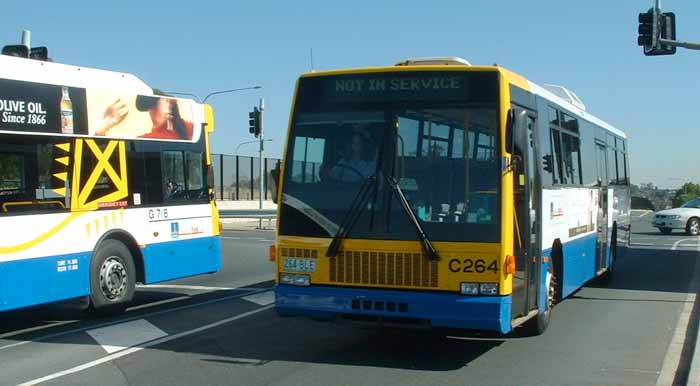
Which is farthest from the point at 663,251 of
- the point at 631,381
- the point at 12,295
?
the point at 12,295

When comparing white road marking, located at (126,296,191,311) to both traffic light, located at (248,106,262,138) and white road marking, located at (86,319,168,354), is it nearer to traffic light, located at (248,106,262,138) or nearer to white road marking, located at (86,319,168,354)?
white road marking, located at (86,319,168,354)

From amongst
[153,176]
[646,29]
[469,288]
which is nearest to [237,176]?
[646,29]

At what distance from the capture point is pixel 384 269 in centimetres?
812

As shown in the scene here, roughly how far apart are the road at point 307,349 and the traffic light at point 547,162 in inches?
80.4

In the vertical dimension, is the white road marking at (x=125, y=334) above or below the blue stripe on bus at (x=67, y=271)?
below

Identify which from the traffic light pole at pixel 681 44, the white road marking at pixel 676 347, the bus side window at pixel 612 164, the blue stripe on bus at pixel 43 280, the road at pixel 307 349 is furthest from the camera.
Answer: the traffic light pole at pixel 681 44

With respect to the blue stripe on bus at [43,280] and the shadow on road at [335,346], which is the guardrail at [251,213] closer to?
the blue stripe on bus at [43,280]

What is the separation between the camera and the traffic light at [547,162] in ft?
32.7

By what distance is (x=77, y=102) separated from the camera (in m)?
11.0

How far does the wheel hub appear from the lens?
11328 mm

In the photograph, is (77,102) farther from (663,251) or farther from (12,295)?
(663,251)

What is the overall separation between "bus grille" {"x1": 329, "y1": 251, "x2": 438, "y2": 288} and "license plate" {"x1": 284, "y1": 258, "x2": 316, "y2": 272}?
0.22m

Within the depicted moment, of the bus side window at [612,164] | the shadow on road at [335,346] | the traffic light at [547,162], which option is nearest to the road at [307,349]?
the shadow on road at [335,346]

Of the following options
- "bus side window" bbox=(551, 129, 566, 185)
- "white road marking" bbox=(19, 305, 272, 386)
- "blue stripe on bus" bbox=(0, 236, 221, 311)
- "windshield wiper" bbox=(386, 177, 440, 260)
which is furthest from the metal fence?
"windshield wiper" bbox=(386, 177, 440, 260)
